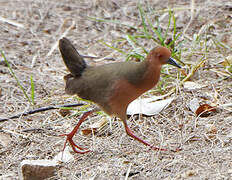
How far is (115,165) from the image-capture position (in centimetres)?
306

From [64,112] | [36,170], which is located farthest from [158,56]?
[64,112]

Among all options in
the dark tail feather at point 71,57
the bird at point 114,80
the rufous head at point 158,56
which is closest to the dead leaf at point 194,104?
the bird at point 114,80

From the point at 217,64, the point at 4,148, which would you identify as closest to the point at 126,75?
the point at 4,148

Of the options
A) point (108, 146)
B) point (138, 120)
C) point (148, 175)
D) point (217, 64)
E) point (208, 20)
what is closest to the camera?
point (148, 175)

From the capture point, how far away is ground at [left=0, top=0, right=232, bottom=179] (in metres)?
3.03

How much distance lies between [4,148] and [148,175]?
138 cm

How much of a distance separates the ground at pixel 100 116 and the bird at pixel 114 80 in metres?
0.24

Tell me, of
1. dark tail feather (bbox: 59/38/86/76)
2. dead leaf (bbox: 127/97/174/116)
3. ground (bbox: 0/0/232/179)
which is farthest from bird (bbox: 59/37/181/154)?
dead leaf (bbox: 127/97/174/116)

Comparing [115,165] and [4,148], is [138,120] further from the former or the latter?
[4,148]

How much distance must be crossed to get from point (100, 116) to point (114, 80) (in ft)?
2.94

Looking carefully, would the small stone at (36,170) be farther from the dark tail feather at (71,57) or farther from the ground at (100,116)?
the dark tail feather at (71,57)

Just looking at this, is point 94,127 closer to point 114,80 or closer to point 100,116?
point 100,116

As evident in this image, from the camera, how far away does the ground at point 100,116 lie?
9.93 ft

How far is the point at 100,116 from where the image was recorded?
13.0ft
